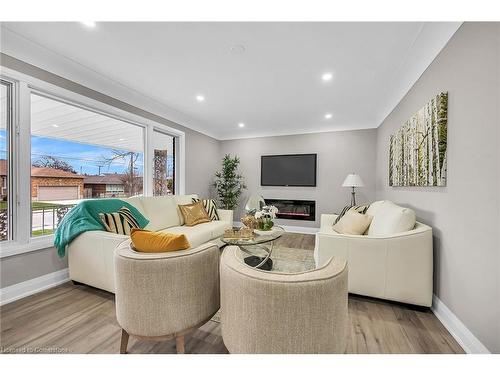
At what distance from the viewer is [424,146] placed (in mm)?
2094

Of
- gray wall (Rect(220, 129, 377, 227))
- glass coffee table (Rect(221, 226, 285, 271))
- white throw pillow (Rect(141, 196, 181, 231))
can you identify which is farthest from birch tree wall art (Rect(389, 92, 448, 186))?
white throw pillow (Rect(141, 196, 181, 231))

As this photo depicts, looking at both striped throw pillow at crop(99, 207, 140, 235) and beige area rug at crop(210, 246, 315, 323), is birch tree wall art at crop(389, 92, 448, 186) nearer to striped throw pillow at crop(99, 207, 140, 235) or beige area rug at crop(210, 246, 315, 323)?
beige area rug at crop(210, 246, 315, 323)

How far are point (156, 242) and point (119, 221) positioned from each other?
1.38 m

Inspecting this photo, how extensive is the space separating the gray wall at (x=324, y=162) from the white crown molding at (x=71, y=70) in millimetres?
2394

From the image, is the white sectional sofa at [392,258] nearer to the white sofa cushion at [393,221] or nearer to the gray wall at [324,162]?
the white sofa cushion at [393,221]

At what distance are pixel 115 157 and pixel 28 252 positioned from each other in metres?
1.59

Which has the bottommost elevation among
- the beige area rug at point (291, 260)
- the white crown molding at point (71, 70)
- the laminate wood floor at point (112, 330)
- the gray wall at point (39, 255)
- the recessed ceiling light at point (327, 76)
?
the laminate wood floor at point (112, 330)

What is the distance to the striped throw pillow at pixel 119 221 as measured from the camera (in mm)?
2309

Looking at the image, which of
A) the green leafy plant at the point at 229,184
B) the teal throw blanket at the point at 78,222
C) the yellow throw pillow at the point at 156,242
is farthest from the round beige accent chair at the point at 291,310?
the green leafy plant at the point at 229,184

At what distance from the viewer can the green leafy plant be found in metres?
5.36

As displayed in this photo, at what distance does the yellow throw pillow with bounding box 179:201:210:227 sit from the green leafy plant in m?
1.62

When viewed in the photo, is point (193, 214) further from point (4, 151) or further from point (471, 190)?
point (471, 190)

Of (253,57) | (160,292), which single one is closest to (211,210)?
(253,57)
